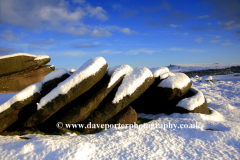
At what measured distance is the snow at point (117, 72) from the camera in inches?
374

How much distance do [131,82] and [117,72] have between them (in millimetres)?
1153

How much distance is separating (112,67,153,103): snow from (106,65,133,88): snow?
1.06ft

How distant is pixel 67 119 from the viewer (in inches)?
323

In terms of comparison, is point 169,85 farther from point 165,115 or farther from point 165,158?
point 165,158

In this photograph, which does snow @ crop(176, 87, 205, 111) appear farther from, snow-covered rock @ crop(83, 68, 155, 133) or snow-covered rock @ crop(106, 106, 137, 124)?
snow-covered rock @ crop(106, 106, 137, 124)

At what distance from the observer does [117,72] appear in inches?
390

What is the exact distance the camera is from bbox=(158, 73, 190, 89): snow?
10509mm

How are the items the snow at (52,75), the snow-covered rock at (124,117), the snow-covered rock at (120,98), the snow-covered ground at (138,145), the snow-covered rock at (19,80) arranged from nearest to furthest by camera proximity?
Result: the snow-covered ground at (138,145) → the snow-covered rock at (120,98) → the snow-covered rock at (124,117) → the snow at (52,75) → the snow-covered rock at (19,80)

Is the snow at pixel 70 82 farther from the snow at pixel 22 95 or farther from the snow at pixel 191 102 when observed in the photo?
the snow at pixel 191 102

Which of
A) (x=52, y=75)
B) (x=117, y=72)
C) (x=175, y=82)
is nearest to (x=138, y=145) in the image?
(x=117, y=72)

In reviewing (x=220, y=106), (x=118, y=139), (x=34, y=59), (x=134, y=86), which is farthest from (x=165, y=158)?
(x=34, y=59)

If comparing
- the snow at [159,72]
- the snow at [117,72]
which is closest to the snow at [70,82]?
the snow at [117,72]

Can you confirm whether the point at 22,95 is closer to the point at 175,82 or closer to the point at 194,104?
the point at 175,82

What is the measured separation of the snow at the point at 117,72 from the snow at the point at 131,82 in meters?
0.32
